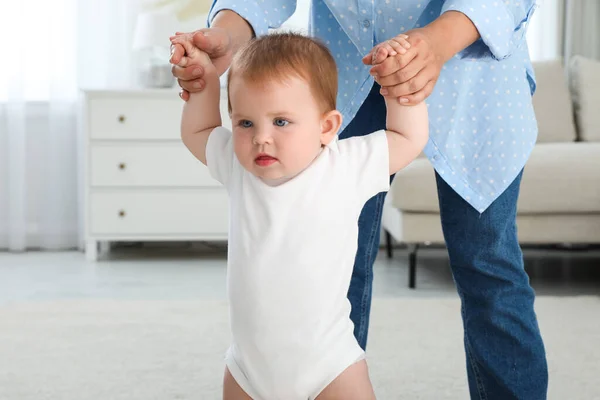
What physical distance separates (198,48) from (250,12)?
17cm

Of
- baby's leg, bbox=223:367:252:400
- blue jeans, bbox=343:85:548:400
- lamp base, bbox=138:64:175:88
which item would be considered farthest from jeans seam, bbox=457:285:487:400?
lamp base, bbox=138:64:175:88

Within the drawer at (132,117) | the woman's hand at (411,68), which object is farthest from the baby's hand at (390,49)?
the drawer at (132,117)

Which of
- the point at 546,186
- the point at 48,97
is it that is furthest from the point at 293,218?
the point at 48,97

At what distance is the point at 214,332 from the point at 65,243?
6.53 feet

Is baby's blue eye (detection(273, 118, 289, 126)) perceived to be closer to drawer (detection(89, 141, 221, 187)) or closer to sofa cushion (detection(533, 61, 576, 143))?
drawer (detection(89, 141, 221, 187))

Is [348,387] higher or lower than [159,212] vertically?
higher

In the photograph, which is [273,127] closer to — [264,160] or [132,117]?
[264,160]

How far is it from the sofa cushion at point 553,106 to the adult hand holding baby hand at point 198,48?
2727 millimetres

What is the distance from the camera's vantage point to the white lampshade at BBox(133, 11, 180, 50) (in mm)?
3615

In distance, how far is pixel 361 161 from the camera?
3.37 ft

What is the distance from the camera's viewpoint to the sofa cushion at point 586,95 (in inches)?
145

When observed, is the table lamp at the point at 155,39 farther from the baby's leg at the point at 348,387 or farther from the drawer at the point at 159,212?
the baby's leg at the point at 348,387

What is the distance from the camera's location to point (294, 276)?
3.21 feet

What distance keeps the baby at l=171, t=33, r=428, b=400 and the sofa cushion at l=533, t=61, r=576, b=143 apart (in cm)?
276
